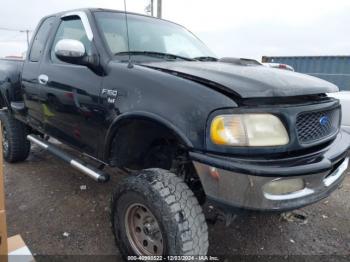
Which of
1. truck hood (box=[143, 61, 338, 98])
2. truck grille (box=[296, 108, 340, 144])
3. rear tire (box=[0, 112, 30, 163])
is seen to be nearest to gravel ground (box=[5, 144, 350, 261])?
rear tire (box=[0, 112, 30, 163])

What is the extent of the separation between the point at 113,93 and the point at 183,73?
1.92 ft

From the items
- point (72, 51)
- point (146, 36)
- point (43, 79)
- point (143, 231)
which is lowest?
point (143, 231)

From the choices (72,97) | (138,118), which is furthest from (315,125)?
(72,97)

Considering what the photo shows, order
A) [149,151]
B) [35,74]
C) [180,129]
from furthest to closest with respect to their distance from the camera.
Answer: [35,74] < [149,151] < [180,129]

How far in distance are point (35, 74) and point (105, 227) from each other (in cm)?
178

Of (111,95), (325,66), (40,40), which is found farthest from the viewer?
(325,66)

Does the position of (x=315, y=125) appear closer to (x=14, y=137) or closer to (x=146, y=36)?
(x=146, y=36)

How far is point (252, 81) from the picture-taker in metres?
2.05

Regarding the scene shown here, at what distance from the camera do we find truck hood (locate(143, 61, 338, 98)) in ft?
6.45

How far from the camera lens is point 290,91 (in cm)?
203

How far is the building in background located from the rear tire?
437 inches

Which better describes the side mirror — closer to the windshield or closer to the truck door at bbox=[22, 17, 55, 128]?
the windshield

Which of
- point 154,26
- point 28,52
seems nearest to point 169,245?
point 154,26

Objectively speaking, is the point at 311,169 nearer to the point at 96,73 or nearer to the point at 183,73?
the point at 183,73
